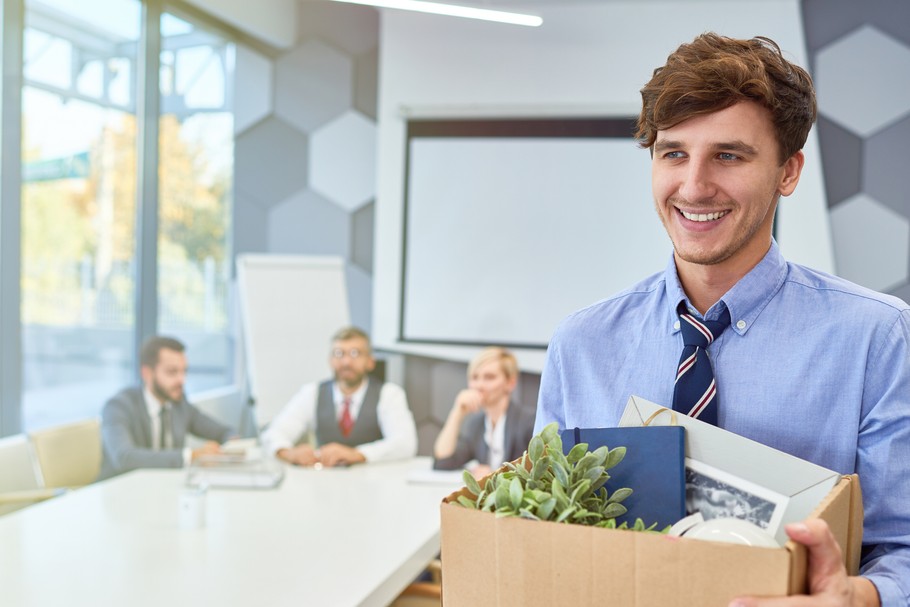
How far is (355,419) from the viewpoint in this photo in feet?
14.1

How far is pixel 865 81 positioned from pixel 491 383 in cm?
306

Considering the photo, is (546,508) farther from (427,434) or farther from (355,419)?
(427,434)

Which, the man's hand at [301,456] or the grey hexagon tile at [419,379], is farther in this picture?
the grey hexagon tile at [419,379]

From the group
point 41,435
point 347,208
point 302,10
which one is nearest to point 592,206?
point 347,208

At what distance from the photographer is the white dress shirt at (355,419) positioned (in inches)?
150

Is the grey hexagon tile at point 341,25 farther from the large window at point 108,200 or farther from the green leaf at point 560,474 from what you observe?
the green leaf at point 560,474

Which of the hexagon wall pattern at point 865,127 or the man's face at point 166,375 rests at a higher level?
the hexagon wall pattern at point 865,127

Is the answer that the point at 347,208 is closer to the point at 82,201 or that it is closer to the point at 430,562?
the point at 82,201

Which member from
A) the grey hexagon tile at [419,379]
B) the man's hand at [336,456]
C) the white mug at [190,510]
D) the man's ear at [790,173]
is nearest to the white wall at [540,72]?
the grey hexagon tile at [419,379]

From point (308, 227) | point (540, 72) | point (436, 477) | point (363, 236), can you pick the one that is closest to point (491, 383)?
point (436, 477)

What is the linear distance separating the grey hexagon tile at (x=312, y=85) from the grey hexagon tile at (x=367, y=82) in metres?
0.05

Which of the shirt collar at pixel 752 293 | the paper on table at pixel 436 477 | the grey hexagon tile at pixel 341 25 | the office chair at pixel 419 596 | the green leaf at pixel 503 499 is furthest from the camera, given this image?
the grey hexagon tile at pixel 341 25

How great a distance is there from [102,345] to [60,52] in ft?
5.09

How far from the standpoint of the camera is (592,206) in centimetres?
532
